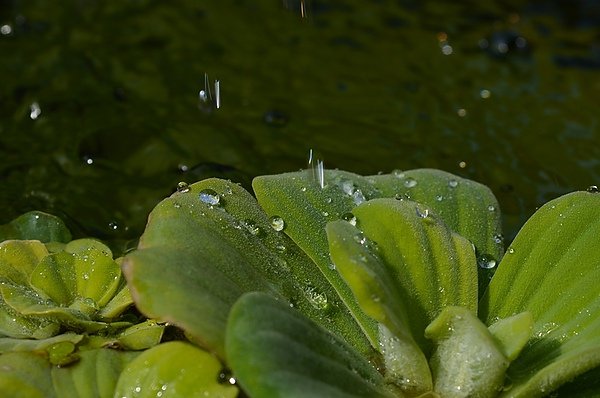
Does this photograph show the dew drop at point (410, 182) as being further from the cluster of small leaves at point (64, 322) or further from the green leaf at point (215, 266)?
the cluster of small leaves at point (64, 322)

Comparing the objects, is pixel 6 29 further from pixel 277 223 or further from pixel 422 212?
pixel 422 212

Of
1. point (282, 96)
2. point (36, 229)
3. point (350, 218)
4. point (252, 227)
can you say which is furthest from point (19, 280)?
point (282, 96)

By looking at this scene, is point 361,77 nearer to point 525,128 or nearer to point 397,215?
point 525,128

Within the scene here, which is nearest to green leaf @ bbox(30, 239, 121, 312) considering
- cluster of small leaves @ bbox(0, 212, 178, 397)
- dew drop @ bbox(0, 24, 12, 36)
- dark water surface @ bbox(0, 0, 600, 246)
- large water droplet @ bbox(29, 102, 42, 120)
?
cluster of small leaves @ bbox(0, 212, 178, 397)

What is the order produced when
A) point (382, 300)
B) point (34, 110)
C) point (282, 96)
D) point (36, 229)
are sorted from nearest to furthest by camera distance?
point (382, 300) → point (36, 229) → point (34, 110) → point (282, 96)

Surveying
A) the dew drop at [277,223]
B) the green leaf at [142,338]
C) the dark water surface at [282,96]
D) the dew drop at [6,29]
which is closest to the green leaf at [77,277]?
the green leaf at [142,338]

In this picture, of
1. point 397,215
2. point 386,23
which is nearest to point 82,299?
point 397,215
